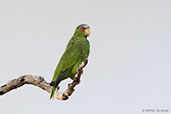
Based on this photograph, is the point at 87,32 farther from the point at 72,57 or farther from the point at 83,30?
the point at 72,57

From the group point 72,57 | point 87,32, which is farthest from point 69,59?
point 87,32

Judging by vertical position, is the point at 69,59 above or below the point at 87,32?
below

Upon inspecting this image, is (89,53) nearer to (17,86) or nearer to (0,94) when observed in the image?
(17,86)

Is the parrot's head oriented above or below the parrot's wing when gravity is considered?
above

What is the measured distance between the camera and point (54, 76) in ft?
16.9

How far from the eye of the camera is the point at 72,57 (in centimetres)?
512

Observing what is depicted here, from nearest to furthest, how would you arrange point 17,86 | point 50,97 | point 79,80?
1. point 79,80
2. point 50,97
3. point 17,86

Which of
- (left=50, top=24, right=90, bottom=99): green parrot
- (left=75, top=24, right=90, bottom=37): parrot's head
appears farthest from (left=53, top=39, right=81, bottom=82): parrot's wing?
(left=75, top=24, right=90, bottom=37): parrot's head

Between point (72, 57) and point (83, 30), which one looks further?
point (83, 30)

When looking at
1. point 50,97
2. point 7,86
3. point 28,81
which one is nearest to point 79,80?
point 50,97

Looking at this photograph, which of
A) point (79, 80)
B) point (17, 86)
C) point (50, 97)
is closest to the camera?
point (79, 80)

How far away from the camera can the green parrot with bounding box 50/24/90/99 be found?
5072 mm

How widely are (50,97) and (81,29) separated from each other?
1319 mm

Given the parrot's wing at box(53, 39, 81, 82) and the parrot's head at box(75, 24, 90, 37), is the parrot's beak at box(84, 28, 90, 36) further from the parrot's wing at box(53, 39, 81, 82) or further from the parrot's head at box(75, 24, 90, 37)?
the parrot's wing at box(53, 39, 81, 82)
